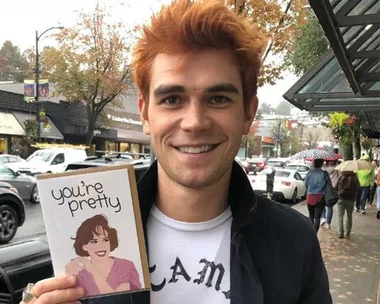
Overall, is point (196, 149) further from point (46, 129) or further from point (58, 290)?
point (46, 129)

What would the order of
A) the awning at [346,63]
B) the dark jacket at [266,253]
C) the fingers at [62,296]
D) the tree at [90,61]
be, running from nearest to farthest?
the fingers at [62,296] < the dark jacket at [266,253] < the awning at [346,63] < the tree at [90,61]

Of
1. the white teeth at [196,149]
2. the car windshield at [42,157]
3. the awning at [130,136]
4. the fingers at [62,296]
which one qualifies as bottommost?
the car windshield at [42,157]

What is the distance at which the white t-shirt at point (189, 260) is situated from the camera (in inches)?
57.6

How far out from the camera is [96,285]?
1.29 metres

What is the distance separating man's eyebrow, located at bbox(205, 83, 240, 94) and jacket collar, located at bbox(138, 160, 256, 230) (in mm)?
363

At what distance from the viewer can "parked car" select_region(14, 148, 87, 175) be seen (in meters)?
19.1

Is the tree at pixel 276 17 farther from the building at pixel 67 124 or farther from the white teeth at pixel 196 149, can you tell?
the building at pixel 67 124

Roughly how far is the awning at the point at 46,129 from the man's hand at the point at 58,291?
3143cm

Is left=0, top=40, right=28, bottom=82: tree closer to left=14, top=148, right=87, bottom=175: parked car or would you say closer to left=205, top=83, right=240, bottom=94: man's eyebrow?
left=14, top=148, right=87, bottom=175: parked car

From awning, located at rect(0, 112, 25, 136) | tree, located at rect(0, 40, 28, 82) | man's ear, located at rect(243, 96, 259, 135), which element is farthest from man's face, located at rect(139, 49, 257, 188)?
tree, located at rect(0, 40, 28, 82)

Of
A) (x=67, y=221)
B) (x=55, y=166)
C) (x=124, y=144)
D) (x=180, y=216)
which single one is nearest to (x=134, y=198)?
(x=67, y=221)

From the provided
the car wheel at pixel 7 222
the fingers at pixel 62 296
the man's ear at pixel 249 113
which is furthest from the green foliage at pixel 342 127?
the fingers at pixel 62 296

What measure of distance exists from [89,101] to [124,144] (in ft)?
47.1

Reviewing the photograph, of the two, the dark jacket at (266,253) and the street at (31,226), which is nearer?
the dark jacket at (266,253)
